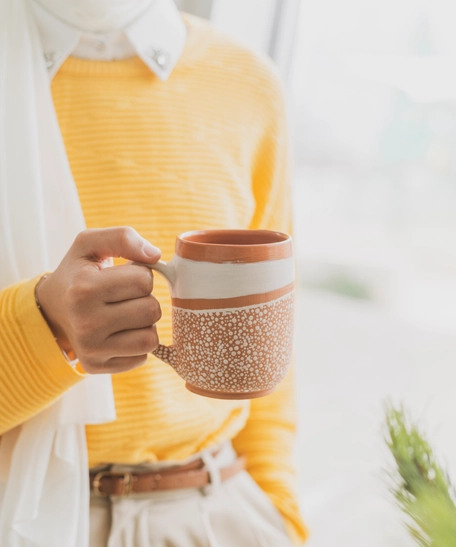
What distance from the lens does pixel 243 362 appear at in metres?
0.54

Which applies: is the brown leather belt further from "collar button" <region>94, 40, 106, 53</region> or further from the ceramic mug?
"collar button" <region>94, 40, 106, 53</region>

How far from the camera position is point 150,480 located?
81 centimetres

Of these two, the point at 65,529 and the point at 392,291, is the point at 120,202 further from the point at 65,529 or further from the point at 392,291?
the point at 392,291

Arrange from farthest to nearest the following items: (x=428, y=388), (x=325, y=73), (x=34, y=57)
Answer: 1. (x=428, y=388)
2. (x=325, y=73)
3. (x=34, y=57)

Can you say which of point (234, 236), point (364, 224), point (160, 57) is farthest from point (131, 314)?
point (364, 224)

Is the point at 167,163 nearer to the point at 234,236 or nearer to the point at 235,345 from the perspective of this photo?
the point at 234,236

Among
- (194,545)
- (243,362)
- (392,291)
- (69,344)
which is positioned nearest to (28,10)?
(69,344)

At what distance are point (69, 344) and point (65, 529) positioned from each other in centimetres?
24

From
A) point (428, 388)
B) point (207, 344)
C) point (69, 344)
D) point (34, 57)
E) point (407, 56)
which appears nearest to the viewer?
point (207, 344)

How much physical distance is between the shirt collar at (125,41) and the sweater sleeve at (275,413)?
0.18 meters

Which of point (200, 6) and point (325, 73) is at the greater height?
point (200, 6)

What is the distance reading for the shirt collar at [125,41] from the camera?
80 centimetres

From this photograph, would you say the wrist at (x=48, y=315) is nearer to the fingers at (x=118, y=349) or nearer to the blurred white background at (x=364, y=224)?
the fingers at (x=118, y=349)

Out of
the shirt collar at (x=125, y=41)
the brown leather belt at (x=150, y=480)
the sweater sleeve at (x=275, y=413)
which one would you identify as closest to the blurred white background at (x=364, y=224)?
the sweater sleeve at (x=275, y=413)
